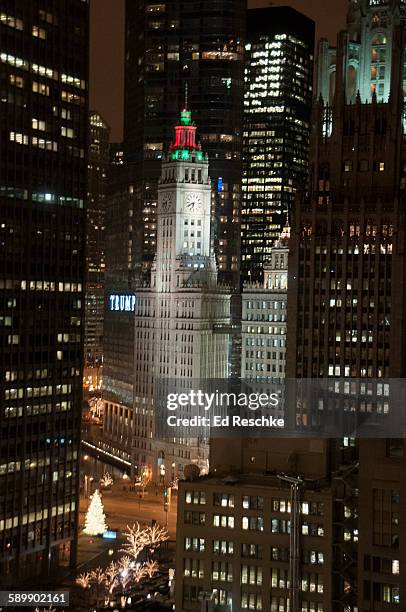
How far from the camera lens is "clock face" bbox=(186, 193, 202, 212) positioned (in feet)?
649

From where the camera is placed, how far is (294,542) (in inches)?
3371

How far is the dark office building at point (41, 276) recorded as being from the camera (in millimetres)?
125688

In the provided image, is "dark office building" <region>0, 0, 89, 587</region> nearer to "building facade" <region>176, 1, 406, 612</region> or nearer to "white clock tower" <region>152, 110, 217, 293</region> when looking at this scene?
"building facade" <region>176, 1, 406, 612</region>

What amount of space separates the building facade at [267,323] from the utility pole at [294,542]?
3974 inches

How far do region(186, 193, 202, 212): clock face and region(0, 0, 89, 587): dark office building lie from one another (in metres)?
59.6

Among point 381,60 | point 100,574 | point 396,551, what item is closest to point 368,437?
point 396,551

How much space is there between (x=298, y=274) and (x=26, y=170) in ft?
114

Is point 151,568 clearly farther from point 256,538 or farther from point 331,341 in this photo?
point 256,538

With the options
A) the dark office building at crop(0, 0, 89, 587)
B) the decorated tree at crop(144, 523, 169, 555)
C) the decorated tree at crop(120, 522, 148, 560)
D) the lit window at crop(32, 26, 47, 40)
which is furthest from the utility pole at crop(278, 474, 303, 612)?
the lit window at crop(32, 26, 47, 40)

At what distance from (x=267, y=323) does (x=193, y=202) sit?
84.0 ft

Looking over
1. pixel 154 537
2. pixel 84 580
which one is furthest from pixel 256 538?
pixel 154 537

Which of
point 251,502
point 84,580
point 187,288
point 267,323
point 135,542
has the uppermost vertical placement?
point 187,288

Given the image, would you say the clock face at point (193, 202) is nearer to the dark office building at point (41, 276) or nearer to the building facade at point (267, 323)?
the building facade at point (267, 323)

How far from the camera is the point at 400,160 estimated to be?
136 meters
